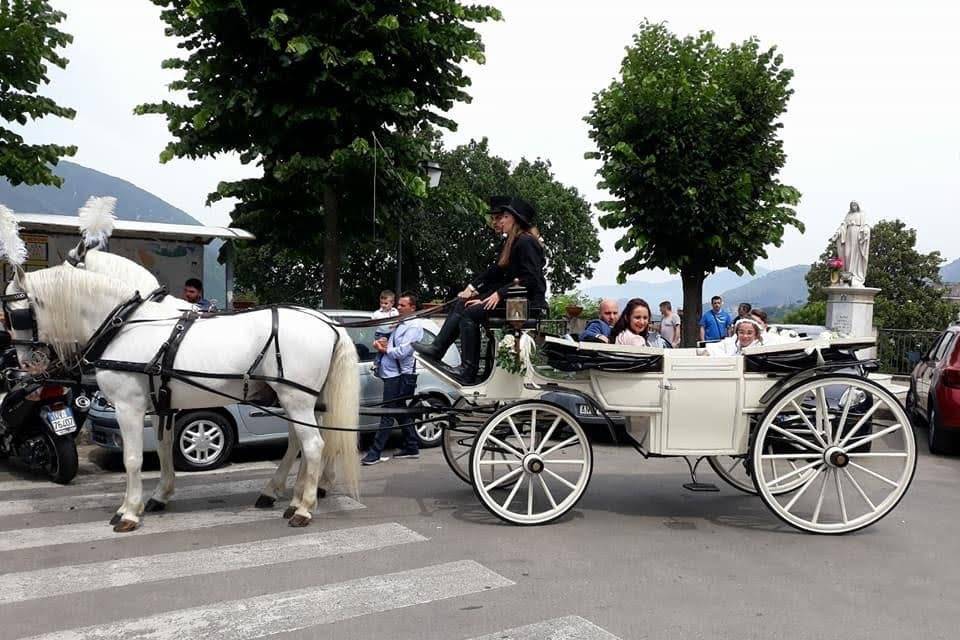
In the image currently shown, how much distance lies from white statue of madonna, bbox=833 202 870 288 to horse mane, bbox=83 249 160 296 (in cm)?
1542

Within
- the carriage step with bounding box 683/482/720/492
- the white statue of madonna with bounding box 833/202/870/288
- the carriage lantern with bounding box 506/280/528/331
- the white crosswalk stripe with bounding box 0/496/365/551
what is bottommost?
the white crosswalk stripe with bounding box 0/496/365/551

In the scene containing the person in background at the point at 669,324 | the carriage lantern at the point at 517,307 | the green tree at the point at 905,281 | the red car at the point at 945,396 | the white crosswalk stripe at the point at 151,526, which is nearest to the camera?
the white crosswalk stripe at the point at 151,526

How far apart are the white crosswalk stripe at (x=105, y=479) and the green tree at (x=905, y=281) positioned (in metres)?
44.6

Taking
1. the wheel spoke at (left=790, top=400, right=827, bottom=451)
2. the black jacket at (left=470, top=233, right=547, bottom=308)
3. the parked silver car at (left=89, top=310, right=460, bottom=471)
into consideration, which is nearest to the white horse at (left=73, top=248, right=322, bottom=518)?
the parked silver car at (left=89, top=310, right=460, bottom=471)

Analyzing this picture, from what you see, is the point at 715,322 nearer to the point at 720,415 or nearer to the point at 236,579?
the point at 720,415

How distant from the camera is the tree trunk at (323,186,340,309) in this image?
12695mm

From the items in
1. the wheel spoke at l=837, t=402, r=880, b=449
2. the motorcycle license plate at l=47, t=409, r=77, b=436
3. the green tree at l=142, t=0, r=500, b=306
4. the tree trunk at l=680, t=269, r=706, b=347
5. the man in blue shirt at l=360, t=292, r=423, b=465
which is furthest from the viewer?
the tree trunk at l=680, t=269, r=706, b=347

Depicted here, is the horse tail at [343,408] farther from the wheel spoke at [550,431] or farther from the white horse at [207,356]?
the wheel spoke at [550,431]

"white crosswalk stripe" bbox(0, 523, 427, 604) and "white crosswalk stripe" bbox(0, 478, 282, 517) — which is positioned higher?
"white crosswalk stripe" bbox(0, 523, 427, 604)

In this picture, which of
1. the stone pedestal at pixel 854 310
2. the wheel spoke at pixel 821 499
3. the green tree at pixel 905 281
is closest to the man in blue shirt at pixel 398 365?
the wheel spoke at pixel 821 499

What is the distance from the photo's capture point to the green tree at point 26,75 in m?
11.8

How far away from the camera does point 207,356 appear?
561 cm

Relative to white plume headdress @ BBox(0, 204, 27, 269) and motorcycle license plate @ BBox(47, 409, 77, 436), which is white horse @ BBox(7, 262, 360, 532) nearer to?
white plume headdress @ BBox(0, 204, 27, 269)

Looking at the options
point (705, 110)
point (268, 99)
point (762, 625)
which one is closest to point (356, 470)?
point (762, 625)
